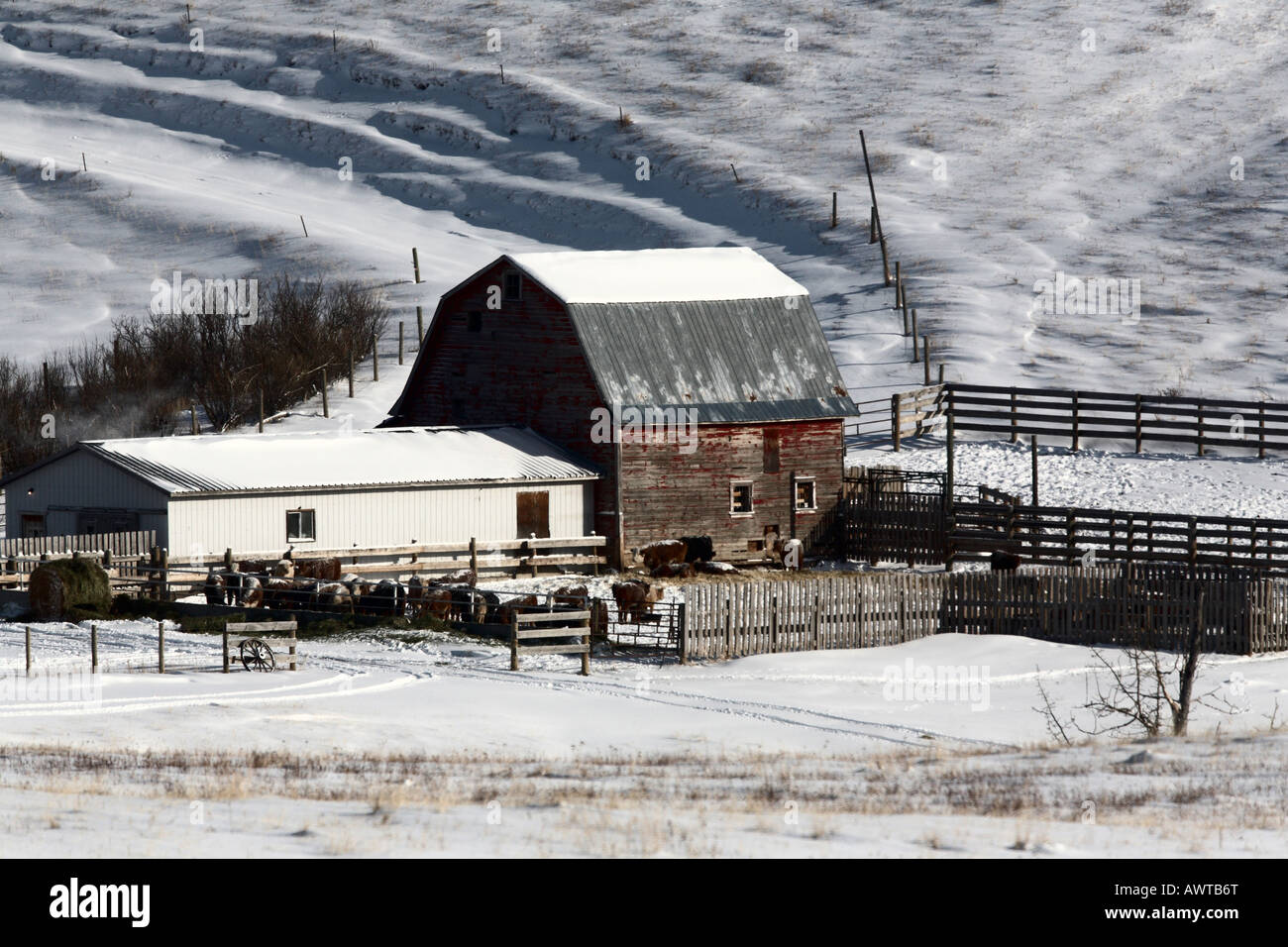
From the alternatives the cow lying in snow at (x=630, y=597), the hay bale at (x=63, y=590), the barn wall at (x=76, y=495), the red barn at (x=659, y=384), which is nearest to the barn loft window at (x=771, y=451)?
the red barn at (x=659, y=384)

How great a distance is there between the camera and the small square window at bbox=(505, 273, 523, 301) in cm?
4719

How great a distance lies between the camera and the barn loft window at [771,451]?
47281mm

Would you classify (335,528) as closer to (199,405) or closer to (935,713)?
(935,713)

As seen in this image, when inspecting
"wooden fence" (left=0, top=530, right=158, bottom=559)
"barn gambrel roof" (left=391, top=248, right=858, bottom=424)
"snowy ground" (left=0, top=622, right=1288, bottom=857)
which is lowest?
"snowy ground" (left=0, top=622, right=1288, bottom=857)

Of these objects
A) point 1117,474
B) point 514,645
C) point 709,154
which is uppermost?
point 709,154

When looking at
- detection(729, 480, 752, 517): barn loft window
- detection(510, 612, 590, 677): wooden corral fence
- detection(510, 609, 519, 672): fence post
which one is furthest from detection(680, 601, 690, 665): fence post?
detection(729, 480, 752, 517): barn loft window

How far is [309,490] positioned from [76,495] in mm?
5136

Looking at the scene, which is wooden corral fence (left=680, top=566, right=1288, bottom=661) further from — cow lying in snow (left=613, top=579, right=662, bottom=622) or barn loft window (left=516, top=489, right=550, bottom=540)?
barn loft window (left=516, top=489, right=550, bottom=540)

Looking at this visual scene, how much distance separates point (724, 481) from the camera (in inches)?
1837

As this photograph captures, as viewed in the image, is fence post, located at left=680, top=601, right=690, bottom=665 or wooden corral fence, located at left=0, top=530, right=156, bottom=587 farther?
wooden corral fence, located at left=0, top=530, right=156, bottom=587

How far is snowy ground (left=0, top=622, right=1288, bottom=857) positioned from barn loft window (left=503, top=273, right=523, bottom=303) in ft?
51.7

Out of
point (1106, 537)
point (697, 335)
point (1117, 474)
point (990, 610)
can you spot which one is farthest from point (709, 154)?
point (990, 610)

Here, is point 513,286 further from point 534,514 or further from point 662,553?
point 662,553
